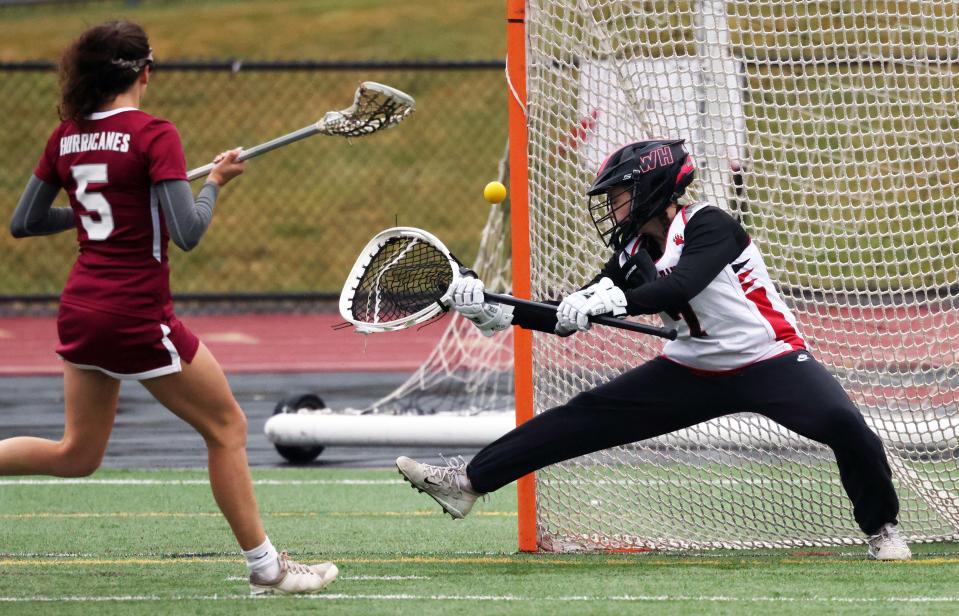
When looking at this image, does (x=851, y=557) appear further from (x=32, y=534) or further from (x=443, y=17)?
(x=443, y=17)

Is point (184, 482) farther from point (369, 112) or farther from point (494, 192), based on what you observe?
point (369, 112)

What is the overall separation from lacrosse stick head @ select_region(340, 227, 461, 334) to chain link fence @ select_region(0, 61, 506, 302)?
481 inches

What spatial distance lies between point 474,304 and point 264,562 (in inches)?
45.3

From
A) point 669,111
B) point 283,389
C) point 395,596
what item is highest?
point 669,111

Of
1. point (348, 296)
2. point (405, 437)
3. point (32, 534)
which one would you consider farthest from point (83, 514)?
point (348, 296)

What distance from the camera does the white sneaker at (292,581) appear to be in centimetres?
488

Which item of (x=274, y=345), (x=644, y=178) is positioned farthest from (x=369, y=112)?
(x=274, y=345)

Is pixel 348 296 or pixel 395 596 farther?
pixel 348 296

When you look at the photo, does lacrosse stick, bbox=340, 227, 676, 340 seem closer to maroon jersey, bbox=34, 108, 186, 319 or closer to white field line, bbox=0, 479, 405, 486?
maroon jersey, bbox=34, 108, 186, 319

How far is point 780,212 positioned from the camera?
6461mm

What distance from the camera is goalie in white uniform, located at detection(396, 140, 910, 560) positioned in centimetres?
525

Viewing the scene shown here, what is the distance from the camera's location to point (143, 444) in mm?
9523

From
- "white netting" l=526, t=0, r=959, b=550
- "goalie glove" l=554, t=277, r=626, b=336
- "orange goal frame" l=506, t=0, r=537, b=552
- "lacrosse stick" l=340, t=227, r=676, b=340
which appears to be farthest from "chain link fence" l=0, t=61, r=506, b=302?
"goalie glove" l=554, t=277, r=626, b=336

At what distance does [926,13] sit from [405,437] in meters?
3.68
